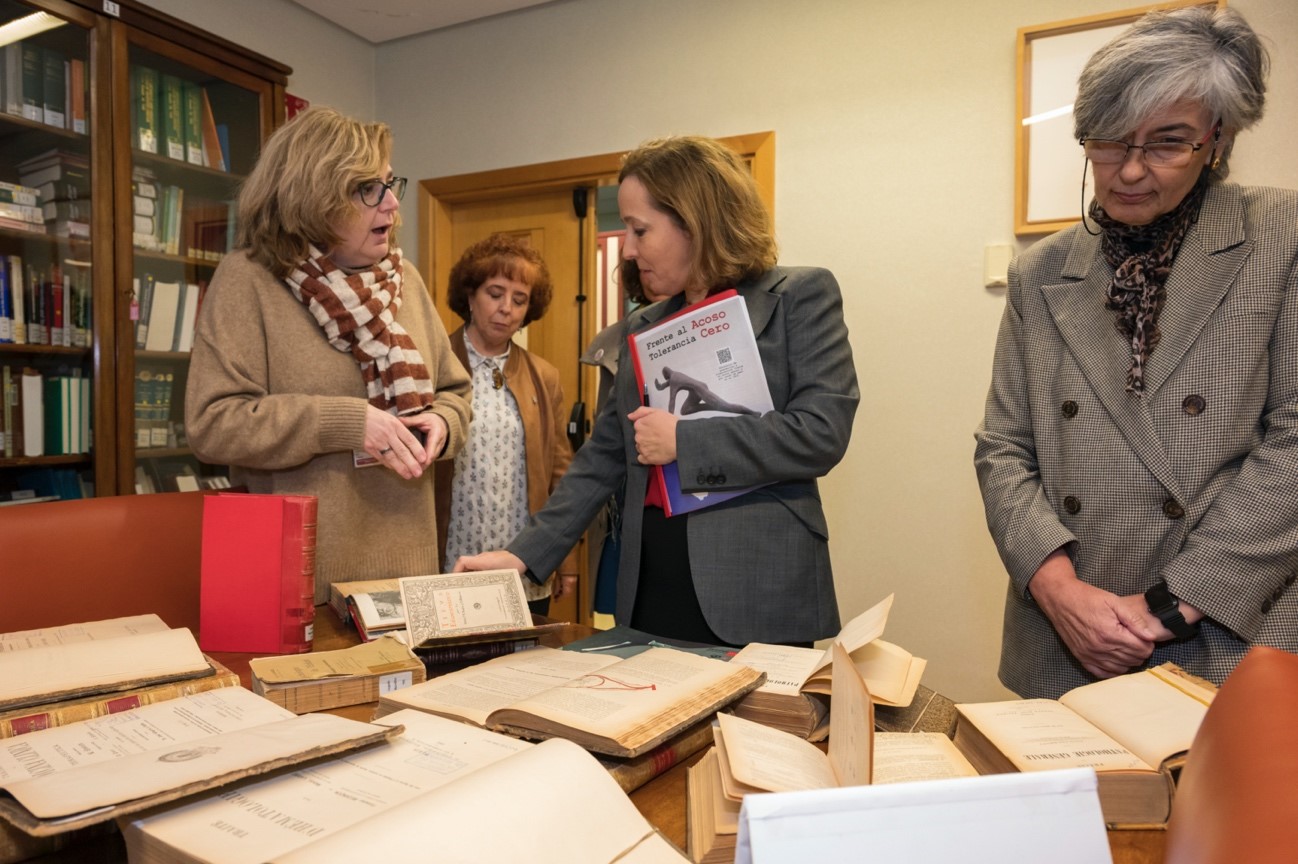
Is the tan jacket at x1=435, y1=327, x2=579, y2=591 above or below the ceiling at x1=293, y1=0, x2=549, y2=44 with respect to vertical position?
below

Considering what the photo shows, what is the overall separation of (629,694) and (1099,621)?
690 millimetres

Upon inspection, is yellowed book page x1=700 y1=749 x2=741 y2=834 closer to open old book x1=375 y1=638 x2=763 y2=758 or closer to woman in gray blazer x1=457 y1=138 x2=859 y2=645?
open old book x1=375 y1=638 x2=763 y2=758

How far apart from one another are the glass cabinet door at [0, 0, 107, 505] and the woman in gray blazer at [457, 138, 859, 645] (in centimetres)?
192

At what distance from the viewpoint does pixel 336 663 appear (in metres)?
1.00

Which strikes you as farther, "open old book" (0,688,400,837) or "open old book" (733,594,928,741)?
"open old book" (733,594,928,741)

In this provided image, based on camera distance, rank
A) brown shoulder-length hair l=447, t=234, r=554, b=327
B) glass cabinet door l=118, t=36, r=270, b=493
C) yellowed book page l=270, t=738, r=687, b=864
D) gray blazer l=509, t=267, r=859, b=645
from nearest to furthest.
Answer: yellowed book page l=270, t=738, r=687, b=864 < gray blazer l=509, t=267, r=859, b=645 < brown shoulder-length hair l=447, t=234, r=554, b=327 < glass cabinet door l=118, t=36, r=270, b=493

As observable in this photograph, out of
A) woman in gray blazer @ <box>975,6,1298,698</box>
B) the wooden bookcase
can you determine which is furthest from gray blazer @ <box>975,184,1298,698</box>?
the wooden bookcase

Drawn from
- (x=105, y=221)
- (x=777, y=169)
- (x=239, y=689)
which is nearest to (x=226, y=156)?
(x=105, y=221)

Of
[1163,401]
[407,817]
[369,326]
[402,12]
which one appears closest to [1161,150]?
[1163,401]

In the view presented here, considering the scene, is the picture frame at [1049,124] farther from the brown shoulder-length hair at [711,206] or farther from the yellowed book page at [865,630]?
the yellowed book page at [865,630]

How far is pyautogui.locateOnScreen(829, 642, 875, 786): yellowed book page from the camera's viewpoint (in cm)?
59

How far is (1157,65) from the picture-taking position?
118 centimetres

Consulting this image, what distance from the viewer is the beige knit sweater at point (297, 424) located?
62.9 inches

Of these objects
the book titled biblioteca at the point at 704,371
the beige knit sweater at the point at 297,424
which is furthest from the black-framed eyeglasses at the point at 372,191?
the book titled biblioteca at the point at 704,371
